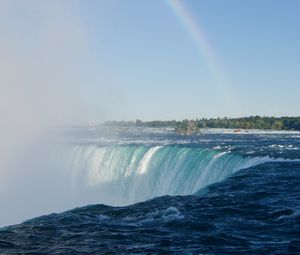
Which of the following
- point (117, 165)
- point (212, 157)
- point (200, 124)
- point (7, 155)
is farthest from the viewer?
point (200, 124)

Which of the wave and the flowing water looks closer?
the flowing water

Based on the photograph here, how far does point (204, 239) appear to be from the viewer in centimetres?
950

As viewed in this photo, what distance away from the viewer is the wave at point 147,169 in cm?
2378

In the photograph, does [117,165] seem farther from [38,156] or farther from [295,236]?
[295,236]

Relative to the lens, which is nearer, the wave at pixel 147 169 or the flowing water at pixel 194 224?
the flowing water at pixel 194 224

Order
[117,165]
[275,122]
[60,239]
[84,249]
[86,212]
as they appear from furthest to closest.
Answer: [275,122] < [117,165] < [86,212] < [60,239] < [84,249]

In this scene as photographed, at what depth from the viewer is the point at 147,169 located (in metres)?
31.5

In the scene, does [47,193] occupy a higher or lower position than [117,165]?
lower

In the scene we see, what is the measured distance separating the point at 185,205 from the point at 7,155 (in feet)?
119

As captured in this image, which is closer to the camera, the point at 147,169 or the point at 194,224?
the point at 194,224

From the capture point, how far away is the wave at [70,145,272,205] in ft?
78.0

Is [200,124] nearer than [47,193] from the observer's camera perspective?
No

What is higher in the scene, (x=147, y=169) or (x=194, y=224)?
(x=194, y=224)

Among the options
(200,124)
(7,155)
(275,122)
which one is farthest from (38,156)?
(200,124)
